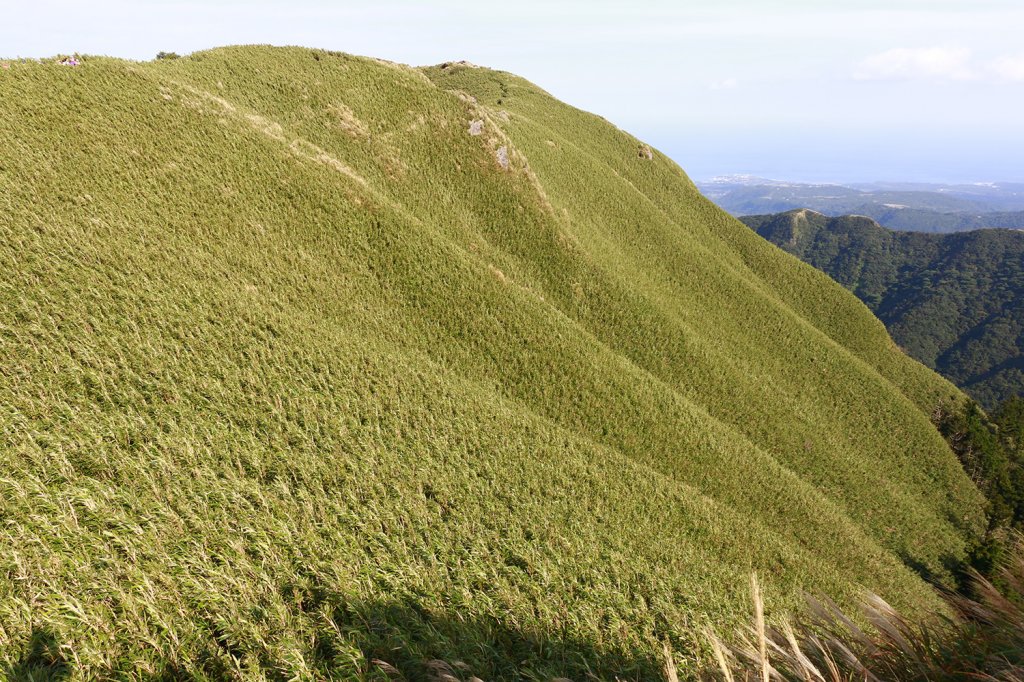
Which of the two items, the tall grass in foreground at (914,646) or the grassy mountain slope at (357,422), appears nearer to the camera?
the tall grass in foreground at (914,646)

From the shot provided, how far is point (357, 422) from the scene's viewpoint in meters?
17.2

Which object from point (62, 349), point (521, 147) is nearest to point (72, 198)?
point (62, 349)

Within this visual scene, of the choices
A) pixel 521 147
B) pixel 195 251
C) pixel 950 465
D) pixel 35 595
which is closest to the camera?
pixel 35 595

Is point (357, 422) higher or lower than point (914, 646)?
lower

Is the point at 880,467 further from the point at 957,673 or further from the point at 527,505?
the point at 957,673

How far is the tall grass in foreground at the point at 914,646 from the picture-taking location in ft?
16.2

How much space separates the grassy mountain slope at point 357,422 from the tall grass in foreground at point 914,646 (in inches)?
172

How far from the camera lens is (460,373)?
26625mm

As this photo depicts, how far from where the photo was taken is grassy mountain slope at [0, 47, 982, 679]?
9.36 metres

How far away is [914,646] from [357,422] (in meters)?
16.5

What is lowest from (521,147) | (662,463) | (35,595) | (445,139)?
(662,463)

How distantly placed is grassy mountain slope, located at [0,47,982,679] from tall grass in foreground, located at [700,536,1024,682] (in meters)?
4.36

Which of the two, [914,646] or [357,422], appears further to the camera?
[357,422]

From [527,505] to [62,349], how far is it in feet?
56.3
